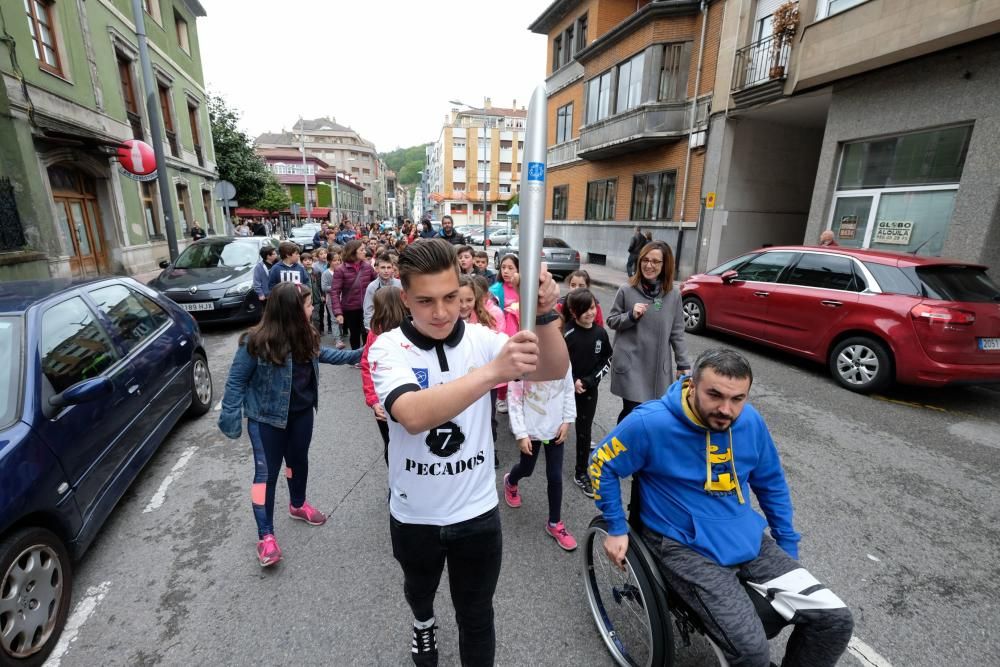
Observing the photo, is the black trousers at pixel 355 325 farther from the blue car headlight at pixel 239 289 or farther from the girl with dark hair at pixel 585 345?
the girl with dark hair at pixel 585 345

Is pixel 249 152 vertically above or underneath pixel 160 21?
underneath

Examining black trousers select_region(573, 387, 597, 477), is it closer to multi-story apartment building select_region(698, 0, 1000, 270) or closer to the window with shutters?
multi-story apartment building select_region(698, 0, 1000, 270)

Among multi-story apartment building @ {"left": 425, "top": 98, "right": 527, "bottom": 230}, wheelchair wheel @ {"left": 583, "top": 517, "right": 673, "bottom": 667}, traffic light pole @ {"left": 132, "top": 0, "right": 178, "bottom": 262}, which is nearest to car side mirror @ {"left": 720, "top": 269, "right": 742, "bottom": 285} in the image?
wheelchair wheel @ {"left": 583, "top": 517, "right": 673, "bottom": 667}

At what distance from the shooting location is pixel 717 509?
6.37 feet

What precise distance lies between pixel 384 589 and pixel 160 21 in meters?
23.4

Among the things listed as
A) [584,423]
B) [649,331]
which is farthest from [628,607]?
[649,331]

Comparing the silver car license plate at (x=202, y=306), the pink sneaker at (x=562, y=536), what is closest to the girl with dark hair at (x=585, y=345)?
the pink sneaker at (x=562, y=536)

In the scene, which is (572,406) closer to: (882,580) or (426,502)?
(426,502)

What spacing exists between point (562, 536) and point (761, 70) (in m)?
13.6

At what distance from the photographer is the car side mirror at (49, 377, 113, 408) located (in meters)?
2.45

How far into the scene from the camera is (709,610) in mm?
1739

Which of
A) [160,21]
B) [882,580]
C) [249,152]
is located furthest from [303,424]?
[249,152]

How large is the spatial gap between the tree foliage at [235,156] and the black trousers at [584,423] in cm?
2796

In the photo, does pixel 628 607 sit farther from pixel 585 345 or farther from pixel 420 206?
pixel 420 206
